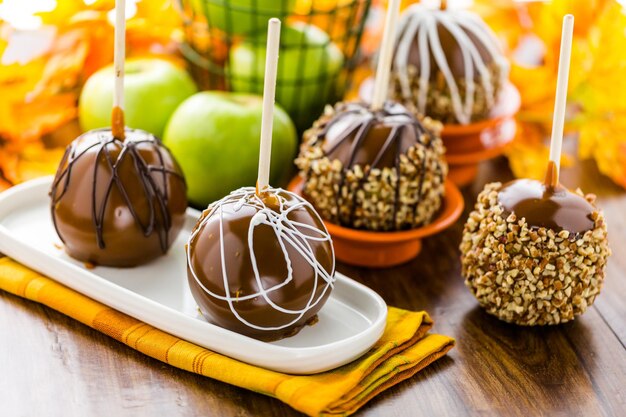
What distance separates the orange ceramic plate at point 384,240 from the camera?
3.77ft

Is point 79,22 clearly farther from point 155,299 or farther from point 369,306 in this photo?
point 369,306

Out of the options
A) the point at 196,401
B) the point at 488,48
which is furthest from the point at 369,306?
the point at 488,48

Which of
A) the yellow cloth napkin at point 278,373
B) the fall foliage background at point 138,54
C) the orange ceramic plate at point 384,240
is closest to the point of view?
the yellow cloth napkin at point 278,373

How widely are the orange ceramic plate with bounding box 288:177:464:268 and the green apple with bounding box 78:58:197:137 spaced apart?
0.95ft

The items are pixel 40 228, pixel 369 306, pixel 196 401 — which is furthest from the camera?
pixel 40 228

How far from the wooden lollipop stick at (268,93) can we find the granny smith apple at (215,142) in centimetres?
32

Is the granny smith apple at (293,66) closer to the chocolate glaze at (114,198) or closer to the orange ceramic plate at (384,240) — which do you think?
the orange ceramic plate at (384,240)

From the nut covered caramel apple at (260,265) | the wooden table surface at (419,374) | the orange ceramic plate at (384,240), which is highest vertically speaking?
the nut covered caramel apple at (260,265)

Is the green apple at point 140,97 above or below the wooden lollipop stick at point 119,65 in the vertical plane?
below

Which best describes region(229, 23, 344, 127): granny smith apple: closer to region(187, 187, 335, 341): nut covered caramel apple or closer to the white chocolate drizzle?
the white chocolate drizzle

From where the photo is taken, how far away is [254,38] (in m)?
1.44

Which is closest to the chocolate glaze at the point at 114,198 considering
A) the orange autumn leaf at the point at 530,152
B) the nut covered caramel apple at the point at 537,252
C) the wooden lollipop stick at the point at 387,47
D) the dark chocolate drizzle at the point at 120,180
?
the dark chocolate drizzle at the point at 120,180

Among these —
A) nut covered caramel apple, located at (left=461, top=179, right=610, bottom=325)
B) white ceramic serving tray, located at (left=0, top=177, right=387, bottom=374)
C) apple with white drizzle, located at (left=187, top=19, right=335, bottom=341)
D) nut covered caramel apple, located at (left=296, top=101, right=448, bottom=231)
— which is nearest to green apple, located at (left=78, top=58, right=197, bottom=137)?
white ceramic serving tray, located at (left=0, top=177, right=387, bottom=374)

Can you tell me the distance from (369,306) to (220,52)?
79 cm
